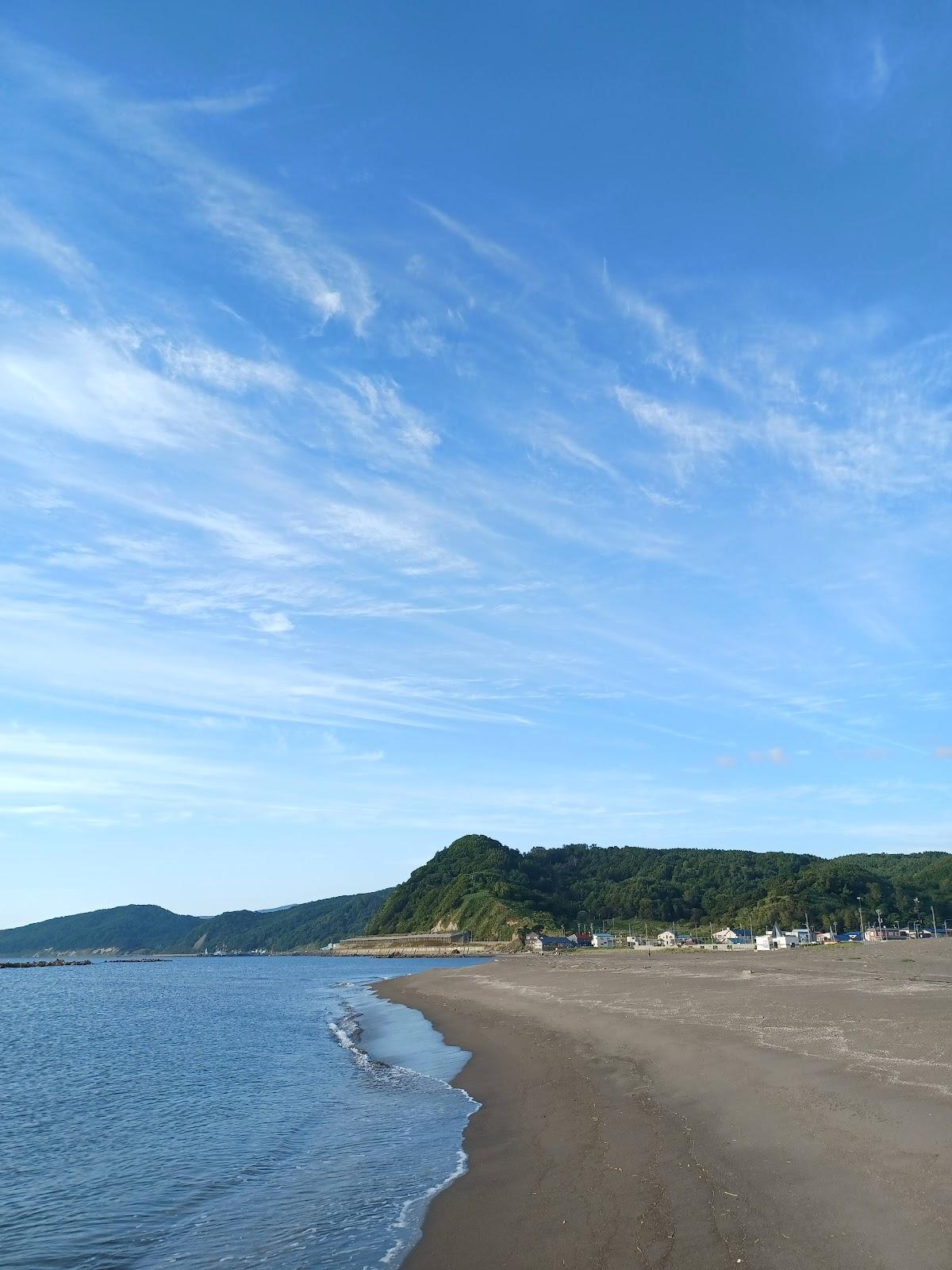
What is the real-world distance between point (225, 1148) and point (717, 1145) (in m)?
13.6

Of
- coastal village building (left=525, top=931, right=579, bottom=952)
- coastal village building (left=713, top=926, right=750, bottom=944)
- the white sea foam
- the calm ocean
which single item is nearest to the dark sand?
the white sea foam

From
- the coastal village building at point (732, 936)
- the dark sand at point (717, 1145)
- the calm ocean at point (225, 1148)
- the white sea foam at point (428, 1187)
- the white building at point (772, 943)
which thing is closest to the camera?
the dark sand at point (717, 1145)

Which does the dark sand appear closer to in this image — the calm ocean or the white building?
the calm ocean

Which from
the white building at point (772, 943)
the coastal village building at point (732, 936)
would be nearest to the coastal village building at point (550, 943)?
the coastal village building at point (732, 936)

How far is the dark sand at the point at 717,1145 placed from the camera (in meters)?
10.8

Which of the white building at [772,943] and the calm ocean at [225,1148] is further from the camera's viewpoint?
the white building at [772,943]

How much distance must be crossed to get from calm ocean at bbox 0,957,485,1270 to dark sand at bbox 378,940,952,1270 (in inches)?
65.7

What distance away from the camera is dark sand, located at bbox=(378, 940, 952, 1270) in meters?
10.8

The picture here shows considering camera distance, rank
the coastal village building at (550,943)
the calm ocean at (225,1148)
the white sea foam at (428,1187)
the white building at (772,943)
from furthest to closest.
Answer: the coastal village building at (550,943)
the white building at (772,943)
the calm ocean at (225,1148)
the white sea foam at (428,1187)

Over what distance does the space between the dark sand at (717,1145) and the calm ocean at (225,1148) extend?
1669 mm

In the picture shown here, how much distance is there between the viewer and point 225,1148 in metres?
21.4

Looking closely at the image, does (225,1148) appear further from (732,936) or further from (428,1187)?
(732,936)

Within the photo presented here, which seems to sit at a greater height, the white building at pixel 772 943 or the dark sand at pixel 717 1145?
the dark sand at pixel 717 1145

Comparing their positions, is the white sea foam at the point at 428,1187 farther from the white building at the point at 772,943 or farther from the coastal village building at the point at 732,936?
the coastal village building at the point at 732,936
